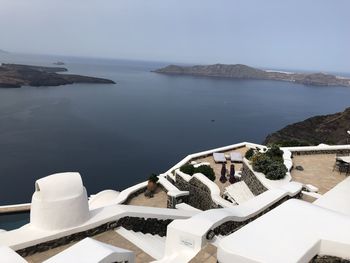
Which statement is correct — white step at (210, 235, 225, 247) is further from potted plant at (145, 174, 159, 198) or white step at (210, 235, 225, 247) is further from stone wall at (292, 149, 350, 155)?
stone wall at (292, 149, 350, 155)

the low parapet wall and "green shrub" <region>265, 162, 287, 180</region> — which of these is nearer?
"green shrub" <region>265, 162, 287, 180</region>

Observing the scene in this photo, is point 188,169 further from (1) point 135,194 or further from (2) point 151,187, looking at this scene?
(1) point 135,194

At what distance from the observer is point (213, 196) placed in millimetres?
14203

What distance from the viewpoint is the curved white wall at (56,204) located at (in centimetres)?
834

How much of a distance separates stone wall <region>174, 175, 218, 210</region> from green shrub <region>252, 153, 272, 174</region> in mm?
2353

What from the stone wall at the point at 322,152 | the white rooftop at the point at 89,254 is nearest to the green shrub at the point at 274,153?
the stone wall at the point at 322,152

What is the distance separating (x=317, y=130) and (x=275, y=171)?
2501 inches

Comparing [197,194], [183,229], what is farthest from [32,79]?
[183,229]

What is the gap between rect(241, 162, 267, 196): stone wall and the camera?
1412 centimetres

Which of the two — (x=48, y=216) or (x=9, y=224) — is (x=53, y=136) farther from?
(x=48, y=216)

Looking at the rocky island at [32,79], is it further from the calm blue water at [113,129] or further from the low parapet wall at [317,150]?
the low parapet wall at [317,150]

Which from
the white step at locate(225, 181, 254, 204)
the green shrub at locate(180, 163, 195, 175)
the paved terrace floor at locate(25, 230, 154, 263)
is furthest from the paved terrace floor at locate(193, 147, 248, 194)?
the paved terrace floor at locate(25, 230, 154, 263)

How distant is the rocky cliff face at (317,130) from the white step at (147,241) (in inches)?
2337

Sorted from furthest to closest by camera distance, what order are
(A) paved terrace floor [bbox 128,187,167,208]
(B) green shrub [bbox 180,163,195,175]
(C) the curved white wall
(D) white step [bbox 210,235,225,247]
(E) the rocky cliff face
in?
(E) the rocky cliff face, (B) green shrub [bbox 180,163,195,175], (A) paved terrace floor [bbox 128,187,167,208], (C) the curved white wall, (D) white step [bbox 210,235,225,247]
